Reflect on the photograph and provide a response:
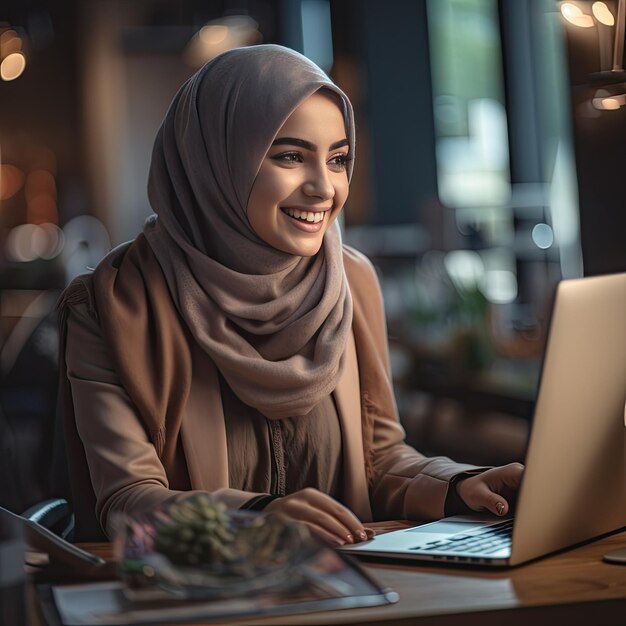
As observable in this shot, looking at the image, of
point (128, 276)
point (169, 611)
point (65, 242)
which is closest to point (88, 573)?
point (169, 611)

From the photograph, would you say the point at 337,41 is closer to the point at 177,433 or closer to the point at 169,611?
the point at 177,433

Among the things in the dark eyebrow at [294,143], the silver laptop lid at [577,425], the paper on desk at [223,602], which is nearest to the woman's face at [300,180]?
the dark eyebrow at [294,143]

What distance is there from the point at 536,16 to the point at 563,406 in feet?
17.6

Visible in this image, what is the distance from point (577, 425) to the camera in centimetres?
110

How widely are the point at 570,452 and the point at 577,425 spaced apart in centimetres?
3

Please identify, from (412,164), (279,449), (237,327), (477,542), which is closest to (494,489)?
(477,542)

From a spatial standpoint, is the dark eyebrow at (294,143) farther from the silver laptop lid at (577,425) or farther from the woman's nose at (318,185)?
the silver laptop lid at (577,425)

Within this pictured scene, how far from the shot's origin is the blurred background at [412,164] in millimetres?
2922

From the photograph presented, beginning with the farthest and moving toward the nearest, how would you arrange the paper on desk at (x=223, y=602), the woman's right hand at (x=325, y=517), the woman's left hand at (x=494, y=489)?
the woman's left hand at (x=494, y=489) < the woman's right hand at (x=325, y=517) < the paper on desk at (x=223, y=602)

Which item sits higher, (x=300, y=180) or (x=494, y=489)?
(x=300, y=180)

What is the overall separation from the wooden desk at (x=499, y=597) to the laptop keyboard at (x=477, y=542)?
39 mm

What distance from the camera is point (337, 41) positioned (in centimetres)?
721

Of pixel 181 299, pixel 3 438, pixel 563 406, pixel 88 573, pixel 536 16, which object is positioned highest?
pixel 536 16

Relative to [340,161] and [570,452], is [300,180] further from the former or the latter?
[570,452]
